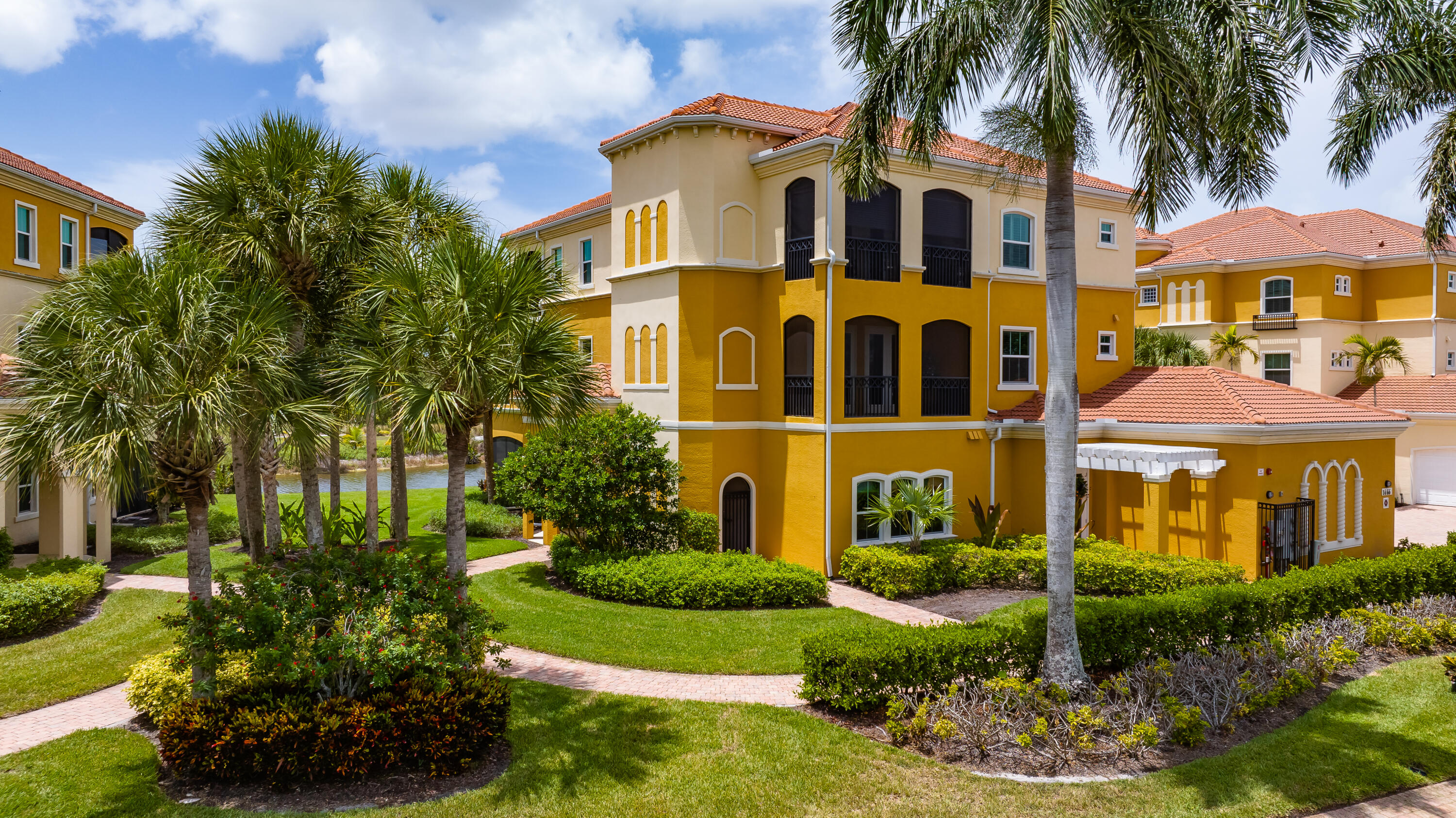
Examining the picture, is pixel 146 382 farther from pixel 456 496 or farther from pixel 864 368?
pixel 864 368

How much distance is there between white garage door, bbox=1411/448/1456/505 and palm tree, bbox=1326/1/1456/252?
64.8ft

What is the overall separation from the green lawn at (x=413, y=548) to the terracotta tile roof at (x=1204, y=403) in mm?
14965

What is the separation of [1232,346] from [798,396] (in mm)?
24425

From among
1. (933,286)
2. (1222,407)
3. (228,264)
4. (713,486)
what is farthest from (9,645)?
(1222,407)

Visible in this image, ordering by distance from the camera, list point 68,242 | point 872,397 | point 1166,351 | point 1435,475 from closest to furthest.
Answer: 1. point 872,397
2. point 68,242
3. point 1166,351
4. point 1435,475

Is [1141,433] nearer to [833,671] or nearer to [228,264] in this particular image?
[833,671]

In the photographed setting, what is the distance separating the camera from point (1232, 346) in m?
34.7

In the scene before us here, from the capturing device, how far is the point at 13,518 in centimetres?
2105

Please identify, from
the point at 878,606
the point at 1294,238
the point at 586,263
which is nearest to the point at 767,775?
the point at 878,606

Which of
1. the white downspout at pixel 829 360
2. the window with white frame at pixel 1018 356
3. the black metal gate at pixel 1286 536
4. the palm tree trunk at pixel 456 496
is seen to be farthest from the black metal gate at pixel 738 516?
the black metal gate at pixel 1286 536

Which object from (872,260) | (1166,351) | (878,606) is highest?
(872,260)

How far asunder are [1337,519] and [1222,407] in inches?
170

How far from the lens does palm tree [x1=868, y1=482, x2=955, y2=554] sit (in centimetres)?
1903

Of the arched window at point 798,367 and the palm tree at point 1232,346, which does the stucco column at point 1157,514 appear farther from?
the palm tree at point 1232,346
